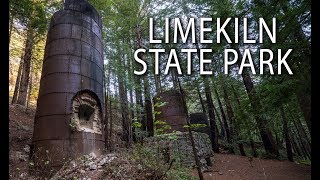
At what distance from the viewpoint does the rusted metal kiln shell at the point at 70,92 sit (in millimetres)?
7867

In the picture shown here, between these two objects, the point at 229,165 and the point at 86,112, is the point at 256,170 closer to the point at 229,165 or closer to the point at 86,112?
the point at 229,165

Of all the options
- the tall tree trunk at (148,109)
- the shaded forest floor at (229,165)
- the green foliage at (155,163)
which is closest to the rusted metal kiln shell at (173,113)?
the tall tree trunk at (148,109)

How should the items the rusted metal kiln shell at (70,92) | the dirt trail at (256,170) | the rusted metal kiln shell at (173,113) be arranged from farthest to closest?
the rusted metal kiln shell at (173,113) < the dirt trail at (256,170) < the rusted metal kiln shell at (70,92)

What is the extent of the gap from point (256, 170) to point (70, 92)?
29.4 feet

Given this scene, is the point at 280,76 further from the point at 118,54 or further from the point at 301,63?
the point at 118,54

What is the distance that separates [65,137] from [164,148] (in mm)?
4247

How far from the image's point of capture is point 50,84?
857 cm

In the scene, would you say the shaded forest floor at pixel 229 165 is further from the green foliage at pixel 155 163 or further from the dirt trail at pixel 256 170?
the green foliage at pixel 155 163

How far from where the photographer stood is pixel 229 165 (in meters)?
12.7

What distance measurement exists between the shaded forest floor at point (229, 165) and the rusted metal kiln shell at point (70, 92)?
1.58m

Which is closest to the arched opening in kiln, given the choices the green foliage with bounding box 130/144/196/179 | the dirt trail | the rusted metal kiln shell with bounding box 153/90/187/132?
the green foliage with bounding box 130/144/196/179

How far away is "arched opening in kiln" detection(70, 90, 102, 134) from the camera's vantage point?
836 cm

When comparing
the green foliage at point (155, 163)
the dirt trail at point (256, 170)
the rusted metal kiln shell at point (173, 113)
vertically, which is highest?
the rusted metal kiln shell at point (173, 113)

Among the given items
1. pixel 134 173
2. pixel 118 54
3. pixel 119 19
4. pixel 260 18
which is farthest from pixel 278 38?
pixel 118 54
